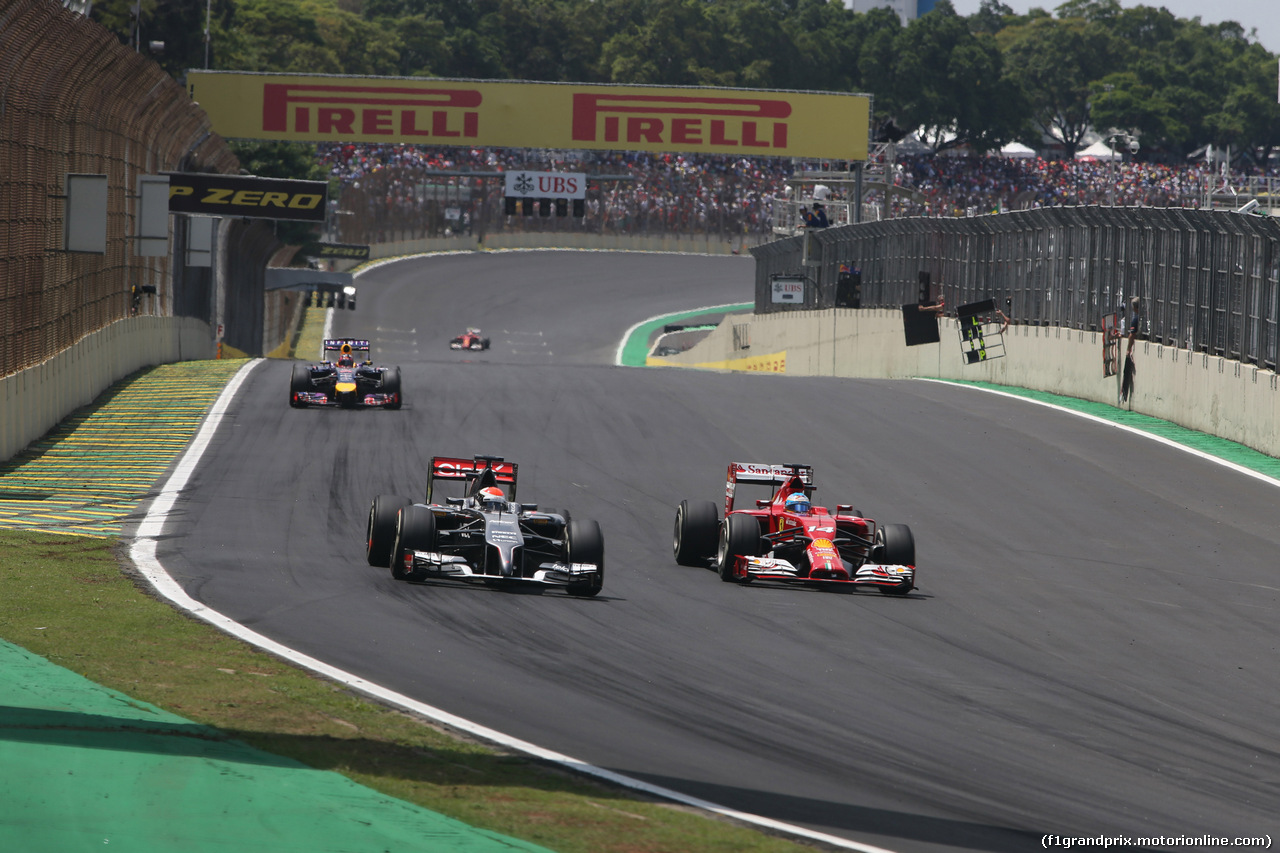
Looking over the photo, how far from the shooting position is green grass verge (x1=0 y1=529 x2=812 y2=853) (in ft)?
20.9

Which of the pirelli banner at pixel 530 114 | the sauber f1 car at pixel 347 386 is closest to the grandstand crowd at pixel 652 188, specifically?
the pirelli banner at pixel 530 114

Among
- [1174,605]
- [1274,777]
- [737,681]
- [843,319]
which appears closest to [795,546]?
[1174,605]

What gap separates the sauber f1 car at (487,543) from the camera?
462 inches

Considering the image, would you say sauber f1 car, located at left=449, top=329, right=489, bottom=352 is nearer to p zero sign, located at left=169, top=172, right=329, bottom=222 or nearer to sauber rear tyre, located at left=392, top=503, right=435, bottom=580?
p zero sign, located at left=169, top=172, right=329, bottom=222

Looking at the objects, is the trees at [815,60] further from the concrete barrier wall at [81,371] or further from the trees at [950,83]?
the concrete barrier wall at [81,371]

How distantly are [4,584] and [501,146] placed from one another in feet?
184

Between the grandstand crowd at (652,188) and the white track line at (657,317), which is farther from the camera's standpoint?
the grandstand crowd at (652,188)

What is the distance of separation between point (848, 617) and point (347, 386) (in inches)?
573

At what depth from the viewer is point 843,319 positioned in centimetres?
4556

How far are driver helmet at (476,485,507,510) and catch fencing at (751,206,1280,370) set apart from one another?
13139mm

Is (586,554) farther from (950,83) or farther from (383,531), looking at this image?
(950,83)

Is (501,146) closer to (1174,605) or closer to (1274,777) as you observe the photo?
(1174,605)

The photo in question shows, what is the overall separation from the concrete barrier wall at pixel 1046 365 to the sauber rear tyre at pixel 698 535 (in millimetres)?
10811

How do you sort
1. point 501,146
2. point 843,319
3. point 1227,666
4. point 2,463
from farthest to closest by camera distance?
point 501,146, point 843,319, point 2,463, point 1227,666
